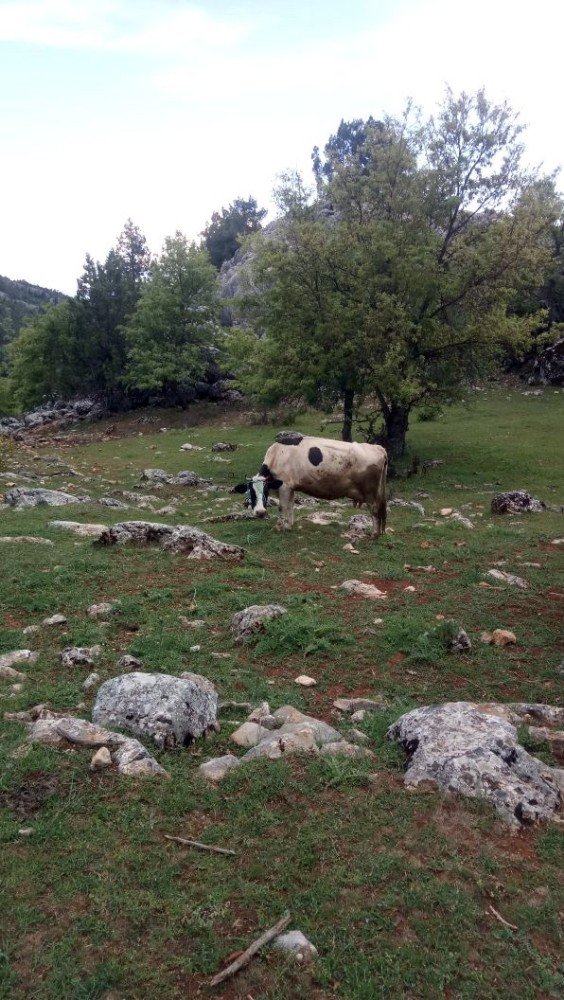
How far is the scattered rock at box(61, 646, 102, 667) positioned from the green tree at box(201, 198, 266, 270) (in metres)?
78.6

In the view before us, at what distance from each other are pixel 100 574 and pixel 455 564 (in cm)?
676

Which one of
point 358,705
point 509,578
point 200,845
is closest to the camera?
point 200,845

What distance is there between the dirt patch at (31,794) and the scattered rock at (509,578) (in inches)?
329

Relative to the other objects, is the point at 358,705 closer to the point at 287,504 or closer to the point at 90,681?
the point at 90,681

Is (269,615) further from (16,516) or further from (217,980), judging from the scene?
(16,516)

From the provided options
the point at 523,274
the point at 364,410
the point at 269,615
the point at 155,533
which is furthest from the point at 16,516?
the point at 364,410

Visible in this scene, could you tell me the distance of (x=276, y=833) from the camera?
4578 mm

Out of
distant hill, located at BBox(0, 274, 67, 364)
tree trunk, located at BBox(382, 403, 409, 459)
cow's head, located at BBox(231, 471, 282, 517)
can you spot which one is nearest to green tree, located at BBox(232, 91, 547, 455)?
tree trunk, located at BBox(382, 403, 409, 459)

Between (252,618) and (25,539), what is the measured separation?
6.72m

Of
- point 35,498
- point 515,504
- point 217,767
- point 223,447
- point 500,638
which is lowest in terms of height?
point 223,447

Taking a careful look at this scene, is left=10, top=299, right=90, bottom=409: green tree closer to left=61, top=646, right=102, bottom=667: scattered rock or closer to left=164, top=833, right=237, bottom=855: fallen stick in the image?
left=61, top=646, right=102, bottom=667: scattered rock

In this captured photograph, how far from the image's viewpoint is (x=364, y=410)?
38.1 metres

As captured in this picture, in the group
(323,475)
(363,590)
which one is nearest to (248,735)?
(363,590)

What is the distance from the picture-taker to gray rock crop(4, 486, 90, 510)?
1802 centimetres
